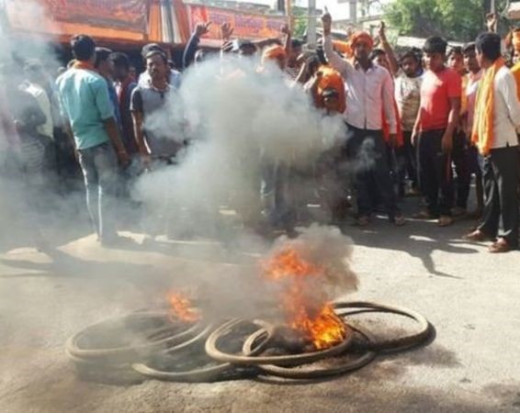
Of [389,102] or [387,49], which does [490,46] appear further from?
[387,49]

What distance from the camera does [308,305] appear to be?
4098mm

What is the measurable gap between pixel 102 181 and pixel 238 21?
13864 millimetres

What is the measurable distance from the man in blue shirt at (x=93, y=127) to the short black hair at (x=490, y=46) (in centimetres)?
383

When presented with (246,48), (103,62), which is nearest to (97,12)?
(103,62)

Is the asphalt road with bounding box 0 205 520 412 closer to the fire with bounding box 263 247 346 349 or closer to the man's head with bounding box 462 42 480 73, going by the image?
the fire with bounding box 263 247 346 349

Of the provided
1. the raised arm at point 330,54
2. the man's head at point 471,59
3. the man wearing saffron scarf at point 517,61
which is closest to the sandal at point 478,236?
the man wearing saffron scarf at point 517,61

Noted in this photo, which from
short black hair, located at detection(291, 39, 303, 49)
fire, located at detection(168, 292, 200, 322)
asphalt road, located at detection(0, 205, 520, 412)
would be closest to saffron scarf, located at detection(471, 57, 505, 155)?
asphalt road, located at detection(0, 205, 520, 412)

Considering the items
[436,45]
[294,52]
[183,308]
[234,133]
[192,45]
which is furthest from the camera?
[294,52]

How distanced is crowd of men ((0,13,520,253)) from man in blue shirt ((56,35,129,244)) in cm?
1

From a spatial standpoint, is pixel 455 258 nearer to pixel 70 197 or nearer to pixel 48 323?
pixel 48 323

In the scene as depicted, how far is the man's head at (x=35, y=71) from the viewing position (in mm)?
6858

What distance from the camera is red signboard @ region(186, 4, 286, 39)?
663 inches

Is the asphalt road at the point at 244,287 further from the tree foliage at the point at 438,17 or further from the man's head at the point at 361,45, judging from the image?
the tree foliage at the point at 438,17

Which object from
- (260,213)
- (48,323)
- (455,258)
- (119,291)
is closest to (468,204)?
(455,258)
